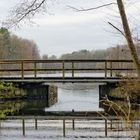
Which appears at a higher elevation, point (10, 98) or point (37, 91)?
point (37, 91)

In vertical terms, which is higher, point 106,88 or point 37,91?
point 106,88

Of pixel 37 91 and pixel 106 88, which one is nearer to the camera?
pixel 106 88

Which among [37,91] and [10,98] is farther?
[37,91]

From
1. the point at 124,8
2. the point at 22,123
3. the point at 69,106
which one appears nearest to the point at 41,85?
the point at 69,106

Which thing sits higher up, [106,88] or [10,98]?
[106,88]

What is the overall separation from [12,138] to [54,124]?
2.90m

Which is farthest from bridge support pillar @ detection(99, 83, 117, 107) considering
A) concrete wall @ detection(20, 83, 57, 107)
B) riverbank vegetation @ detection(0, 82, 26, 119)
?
riverbank vegetation @ detection(0, 82, 26, 119)

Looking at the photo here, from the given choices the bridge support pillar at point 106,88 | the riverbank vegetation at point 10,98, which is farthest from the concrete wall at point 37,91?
the bridge support pillar at point 106,88

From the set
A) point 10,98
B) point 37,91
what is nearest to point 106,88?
point 37,91

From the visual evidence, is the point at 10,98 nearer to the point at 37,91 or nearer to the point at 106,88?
the point at 37,91

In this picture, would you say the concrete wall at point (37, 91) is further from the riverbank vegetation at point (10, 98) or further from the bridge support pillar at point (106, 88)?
the bridge support pillar at point (106, 88)

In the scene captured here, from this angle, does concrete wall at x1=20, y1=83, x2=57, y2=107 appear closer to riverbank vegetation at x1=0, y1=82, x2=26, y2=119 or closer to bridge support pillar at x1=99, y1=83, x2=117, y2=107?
riverbank vegetation at x1=0, y1=82, x2=26, y2=119

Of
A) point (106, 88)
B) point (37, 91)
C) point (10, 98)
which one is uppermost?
point (106, 88)

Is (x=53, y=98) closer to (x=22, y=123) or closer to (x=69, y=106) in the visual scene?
(x=69, y=106)
